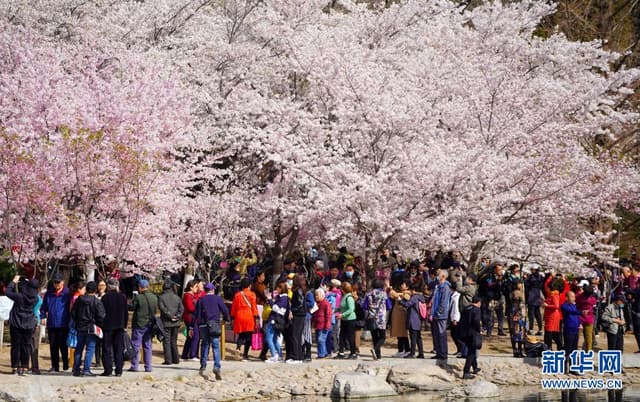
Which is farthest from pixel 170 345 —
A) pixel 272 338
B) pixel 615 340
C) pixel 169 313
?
pixel 615 340

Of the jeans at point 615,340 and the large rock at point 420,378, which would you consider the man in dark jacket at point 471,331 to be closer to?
the large rock at point 420,378

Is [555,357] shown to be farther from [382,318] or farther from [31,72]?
[31,72]

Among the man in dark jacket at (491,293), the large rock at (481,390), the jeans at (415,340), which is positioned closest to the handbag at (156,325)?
the jeans at (415,340)

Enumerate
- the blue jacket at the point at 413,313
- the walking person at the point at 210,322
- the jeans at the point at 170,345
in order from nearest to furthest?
the walking person at the point at 210,322 < the jeans at the point at 170,345 < the blue jacket at the point at 413,313

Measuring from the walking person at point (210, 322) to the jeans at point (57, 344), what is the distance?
6.90 feet

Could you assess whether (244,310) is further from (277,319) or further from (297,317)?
(297,317)

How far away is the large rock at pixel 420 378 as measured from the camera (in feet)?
55.5

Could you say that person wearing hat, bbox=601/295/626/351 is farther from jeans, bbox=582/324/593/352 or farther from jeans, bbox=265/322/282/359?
jeans, bbox=265/322/282/359

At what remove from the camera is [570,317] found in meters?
17.5

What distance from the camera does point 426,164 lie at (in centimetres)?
2041

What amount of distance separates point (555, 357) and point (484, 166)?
4207 millimetres

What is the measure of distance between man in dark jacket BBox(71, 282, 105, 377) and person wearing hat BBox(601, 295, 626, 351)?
9.31m

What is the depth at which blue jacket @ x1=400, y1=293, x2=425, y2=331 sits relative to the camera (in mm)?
17719

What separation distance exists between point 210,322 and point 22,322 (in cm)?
286
